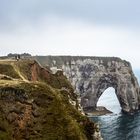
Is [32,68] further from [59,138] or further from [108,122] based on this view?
[108,122]

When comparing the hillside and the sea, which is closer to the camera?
the hillside

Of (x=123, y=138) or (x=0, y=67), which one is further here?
(x=123, y=138)

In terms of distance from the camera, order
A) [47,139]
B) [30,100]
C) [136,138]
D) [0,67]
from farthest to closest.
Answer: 1. [136,138]
2. [0,67]
3. [30,100]
4. [47,139]

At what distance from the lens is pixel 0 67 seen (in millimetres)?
80375

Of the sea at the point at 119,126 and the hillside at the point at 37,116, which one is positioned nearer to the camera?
the hillside at the point at 37,116

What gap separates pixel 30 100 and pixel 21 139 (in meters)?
5.93

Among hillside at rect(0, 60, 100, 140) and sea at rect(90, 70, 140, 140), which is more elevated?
hillside at rect(0, 60, 100, 140)

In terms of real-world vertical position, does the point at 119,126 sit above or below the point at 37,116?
below

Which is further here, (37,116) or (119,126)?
(119,126)

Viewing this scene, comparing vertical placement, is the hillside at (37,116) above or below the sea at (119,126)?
above

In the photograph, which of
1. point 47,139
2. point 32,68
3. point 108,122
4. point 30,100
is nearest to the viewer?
point 47,139

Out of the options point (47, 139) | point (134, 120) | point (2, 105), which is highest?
point (2, 105)

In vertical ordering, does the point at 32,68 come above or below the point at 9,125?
above

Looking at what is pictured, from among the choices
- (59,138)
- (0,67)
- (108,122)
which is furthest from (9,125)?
(108,122)
